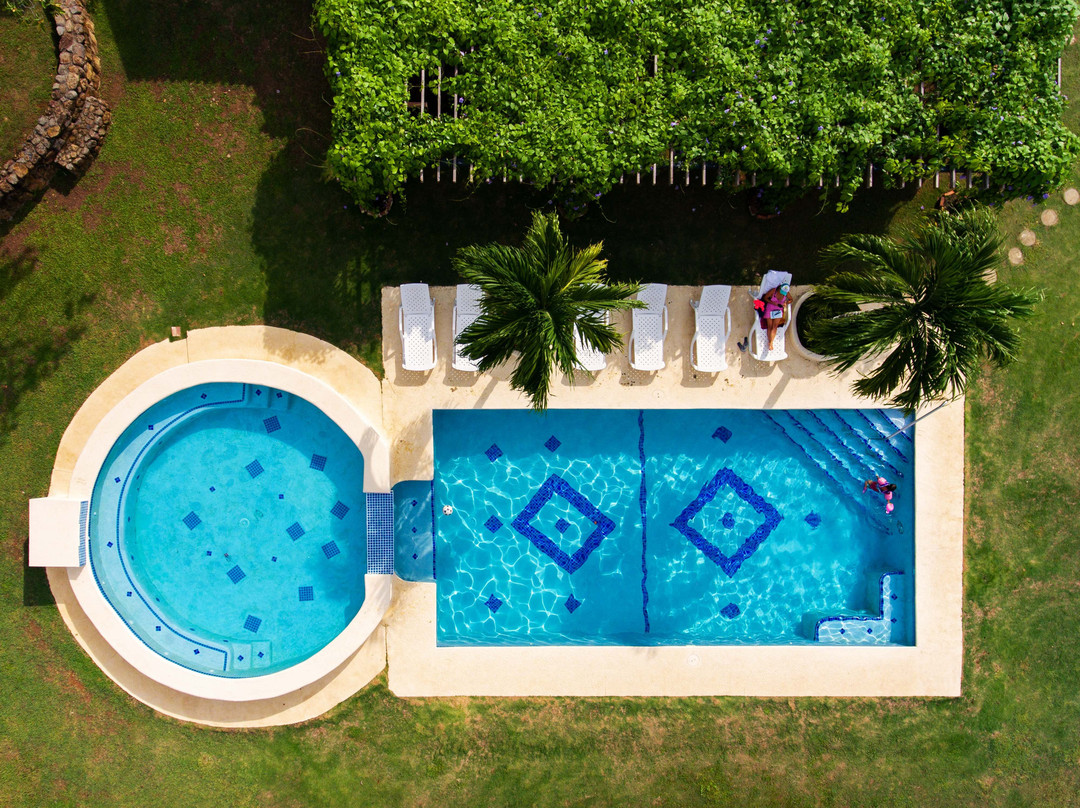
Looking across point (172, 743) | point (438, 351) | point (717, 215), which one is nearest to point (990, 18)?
point (717, 215)

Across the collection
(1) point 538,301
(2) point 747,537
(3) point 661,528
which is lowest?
(2) point 747,537

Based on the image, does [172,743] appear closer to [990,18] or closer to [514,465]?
[514,465]

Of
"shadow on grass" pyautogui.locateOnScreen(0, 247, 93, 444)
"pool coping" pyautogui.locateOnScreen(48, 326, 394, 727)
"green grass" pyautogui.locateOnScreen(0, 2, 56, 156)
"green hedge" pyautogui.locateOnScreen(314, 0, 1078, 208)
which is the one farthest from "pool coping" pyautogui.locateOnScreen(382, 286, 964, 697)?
"green grass" pyautogui.locateOnScreen(0, 2, 56, 156)

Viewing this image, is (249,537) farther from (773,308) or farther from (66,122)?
(773,308)

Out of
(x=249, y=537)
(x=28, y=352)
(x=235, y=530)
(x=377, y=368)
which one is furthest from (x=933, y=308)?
(x=28, y=352)

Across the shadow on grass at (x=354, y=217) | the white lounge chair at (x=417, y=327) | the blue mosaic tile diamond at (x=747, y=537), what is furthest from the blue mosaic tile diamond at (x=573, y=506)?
the shadow on grass at (x=354, y=217)

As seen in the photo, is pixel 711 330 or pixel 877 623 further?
pixel 877 623
